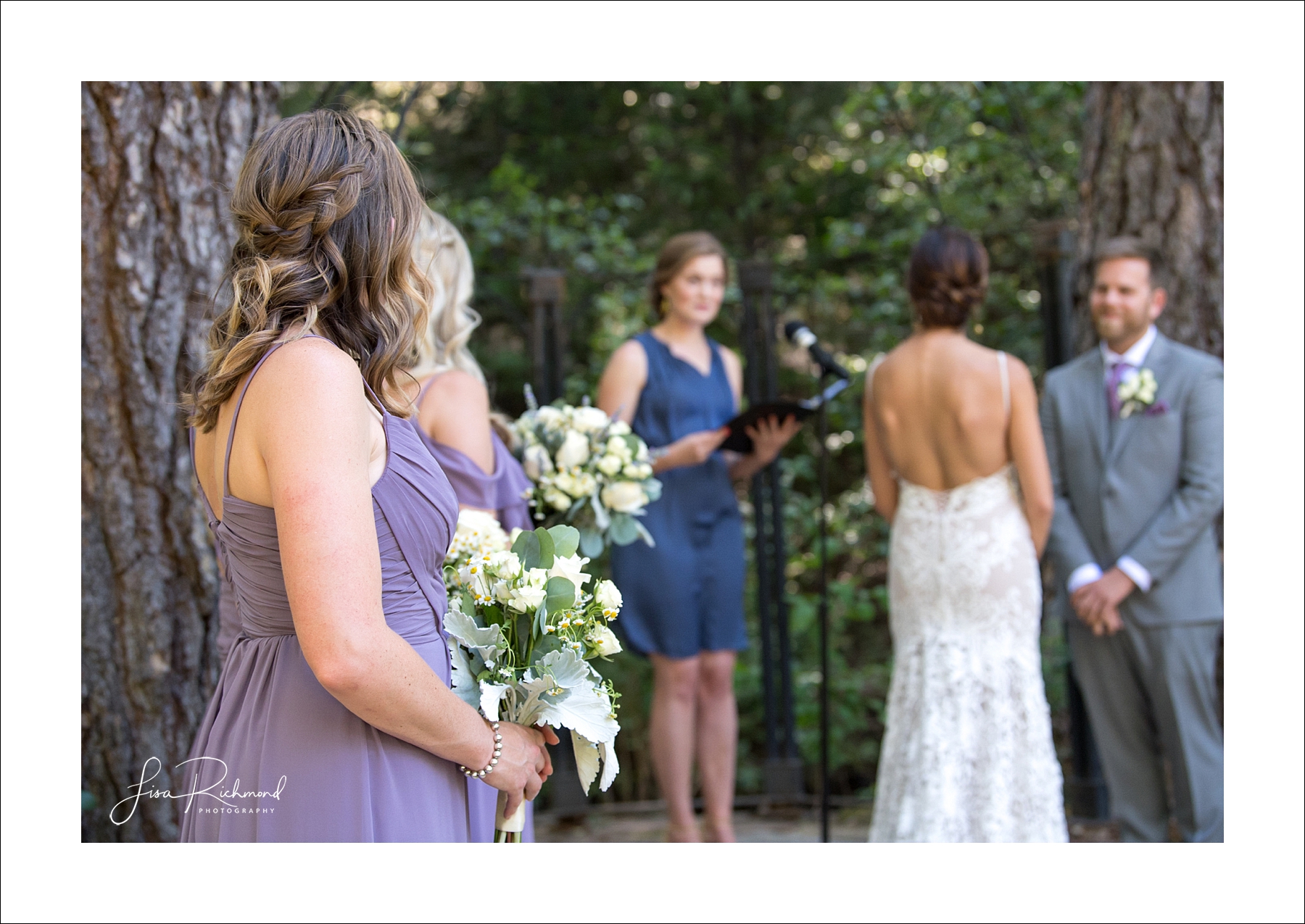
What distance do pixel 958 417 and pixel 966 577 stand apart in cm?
52

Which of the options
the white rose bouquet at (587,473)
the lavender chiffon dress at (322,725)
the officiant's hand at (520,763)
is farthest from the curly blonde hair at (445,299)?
the officiant's hand at (520,763)

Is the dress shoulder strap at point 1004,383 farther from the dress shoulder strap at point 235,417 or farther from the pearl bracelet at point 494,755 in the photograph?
the dress shoulder strap at point 235,417

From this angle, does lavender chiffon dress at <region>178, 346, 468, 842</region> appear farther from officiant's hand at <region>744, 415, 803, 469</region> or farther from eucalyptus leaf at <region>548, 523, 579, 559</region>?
officiant's hand at <region>744, 415, 803, 469</region>

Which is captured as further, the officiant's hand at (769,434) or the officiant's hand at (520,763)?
the officiant's hand at (769,434)

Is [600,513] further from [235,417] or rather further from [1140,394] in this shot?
[1140,394]

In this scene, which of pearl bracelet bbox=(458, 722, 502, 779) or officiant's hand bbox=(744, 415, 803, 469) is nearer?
pearl bracelet bbox=(458, 722, 502, 779)

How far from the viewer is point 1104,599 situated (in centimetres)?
349

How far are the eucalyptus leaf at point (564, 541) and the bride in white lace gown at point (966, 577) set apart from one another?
6.19 feet

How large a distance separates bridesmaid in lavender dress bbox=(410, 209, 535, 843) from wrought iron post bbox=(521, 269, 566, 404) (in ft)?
4.77

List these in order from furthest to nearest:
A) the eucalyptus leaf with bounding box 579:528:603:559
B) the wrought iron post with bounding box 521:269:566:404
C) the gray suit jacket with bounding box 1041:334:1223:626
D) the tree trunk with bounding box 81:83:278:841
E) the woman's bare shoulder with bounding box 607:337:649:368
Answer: the wrought iron post with bounding box 521:269:566:404, the woman's bare shoulder with bounding box 607:337:649:368, the gray suit jacket with bounding box 1041:334:1223:626, the tree trunk with bounding box 81:83:278:841, the eucalyptus leaf with bounding box 579:528:603:559

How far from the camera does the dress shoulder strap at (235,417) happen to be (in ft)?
4.81

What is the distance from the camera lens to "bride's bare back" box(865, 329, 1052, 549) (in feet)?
10.8

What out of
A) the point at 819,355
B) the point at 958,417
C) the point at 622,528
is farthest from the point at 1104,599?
the point at 622,528

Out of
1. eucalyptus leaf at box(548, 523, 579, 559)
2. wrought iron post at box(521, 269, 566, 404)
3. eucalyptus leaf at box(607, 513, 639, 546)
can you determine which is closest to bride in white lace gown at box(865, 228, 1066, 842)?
eucalyptus leaf at box(607, 513, 639, 546)
